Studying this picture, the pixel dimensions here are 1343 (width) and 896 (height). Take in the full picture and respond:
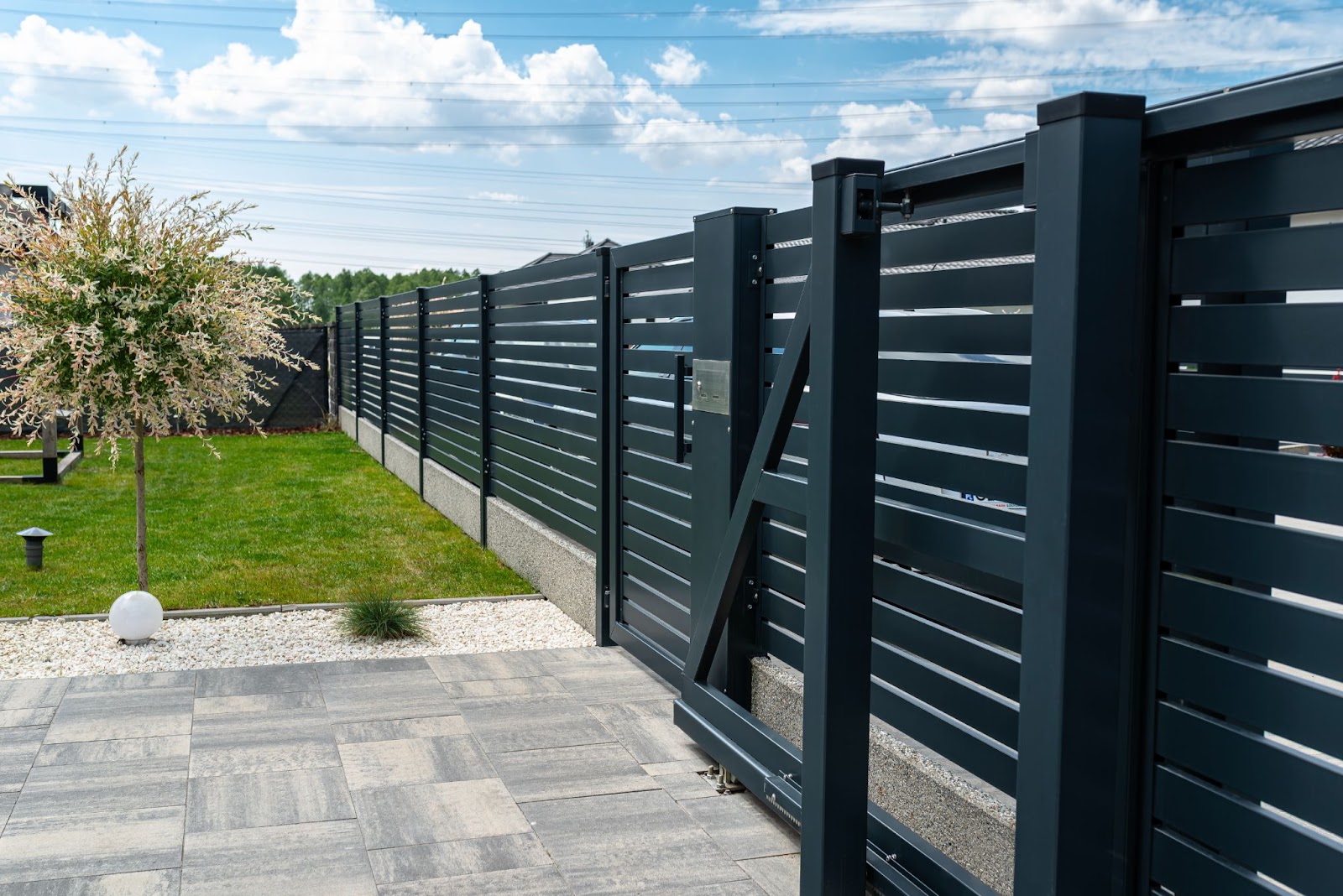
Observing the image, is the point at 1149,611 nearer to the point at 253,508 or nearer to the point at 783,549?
the point at 783,549

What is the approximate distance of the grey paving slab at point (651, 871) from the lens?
3.75 metres

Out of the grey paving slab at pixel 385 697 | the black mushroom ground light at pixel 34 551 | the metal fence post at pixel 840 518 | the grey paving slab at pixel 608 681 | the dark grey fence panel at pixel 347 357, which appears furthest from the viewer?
the dark grey fence panel at pixel 347 357

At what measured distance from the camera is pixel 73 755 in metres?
4.91

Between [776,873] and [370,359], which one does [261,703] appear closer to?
[776,873]

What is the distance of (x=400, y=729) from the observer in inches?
209

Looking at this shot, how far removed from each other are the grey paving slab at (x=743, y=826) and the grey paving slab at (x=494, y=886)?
2.06 ft

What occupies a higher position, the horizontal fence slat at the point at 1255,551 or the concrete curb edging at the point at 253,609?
the horizontal fence slat at the point at 1255,551

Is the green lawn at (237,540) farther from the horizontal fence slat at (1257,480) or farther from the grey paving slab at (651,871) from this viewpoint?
the horizontal fence slat at (1257,480)

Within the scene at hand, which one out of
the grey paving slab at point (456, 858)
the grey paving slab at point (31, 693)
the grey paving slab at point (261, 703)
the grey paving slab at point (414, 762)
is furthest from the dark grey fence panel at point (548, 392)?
the grey paving slab at point (456, 858)

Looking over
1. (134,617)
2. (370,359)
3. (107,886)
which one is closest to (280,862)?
(107,886)

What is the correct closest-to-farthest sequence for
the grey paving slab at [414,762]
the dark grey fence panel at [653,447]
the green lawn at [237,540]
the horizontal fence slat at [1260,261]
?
the horizontal fence slat at [1260,261] < the grey paving slab at [414,762] < the dark grey fence panel at [653,447] < the green lawn at [237,540]

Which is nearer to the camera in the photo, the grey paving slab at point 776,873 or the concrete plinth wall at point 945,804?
the concrete plinth wall at point 945,804

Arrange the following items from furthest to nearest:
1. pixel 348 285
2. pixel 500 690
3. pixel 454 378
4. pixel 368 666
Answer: pixel 348 285, pixel 454 378, pixel 368 666, pixel 500 690

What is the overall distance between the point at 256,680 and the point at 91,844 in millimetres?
2043
